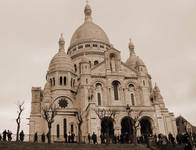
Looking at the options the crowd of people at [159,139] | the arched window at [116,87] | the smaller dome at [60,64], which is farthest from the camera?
the smaller dome at [60,64]

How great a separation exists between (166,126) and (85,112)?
1552cm

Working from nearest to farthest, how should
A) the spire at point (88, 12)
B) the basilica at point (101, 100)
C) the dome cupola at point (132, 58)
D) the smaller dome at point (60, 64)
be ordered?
the basilica at point (101, 100) < the smaller dome at point (60, 64) < the dome cupola at point (132, 58) < the spire at point (88, 12)

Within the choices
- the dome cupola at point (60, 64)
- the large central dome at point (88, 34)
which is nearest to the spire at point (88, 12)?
the large central dome at point (88, 34)

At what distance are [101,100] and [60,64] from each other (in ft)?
45.9

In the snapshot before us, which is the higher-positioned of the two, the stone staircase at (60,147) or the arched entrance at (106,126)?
the arched entrance at (106,126)

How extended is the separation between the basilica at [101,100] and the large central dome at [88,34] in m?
12.3

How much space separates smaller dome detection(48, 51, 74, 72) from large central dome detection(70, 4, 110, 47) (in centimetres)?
1243

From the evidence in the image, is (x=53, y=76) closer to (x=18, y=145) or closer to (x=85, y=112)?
(x=85, y=112)

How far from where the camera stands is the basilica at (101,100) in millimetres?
53594

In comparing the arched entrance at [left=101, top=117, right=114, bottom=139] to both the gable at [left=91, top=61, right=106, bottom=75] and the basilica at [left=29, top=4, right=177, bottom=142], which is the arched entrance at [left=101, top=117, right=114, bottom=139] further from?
the gable at [left=91, top=61, right=106, bottom=75]

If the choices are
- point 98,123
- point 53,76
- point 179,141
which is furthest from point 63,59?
point 179,141

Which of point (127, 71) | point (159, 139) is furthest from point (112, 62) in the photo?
point (159, 139)

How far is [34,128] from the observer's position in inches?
2459

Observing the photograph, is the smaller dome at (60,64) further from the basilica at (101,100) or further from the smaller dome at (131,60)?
the smaller dome at (131,60)
